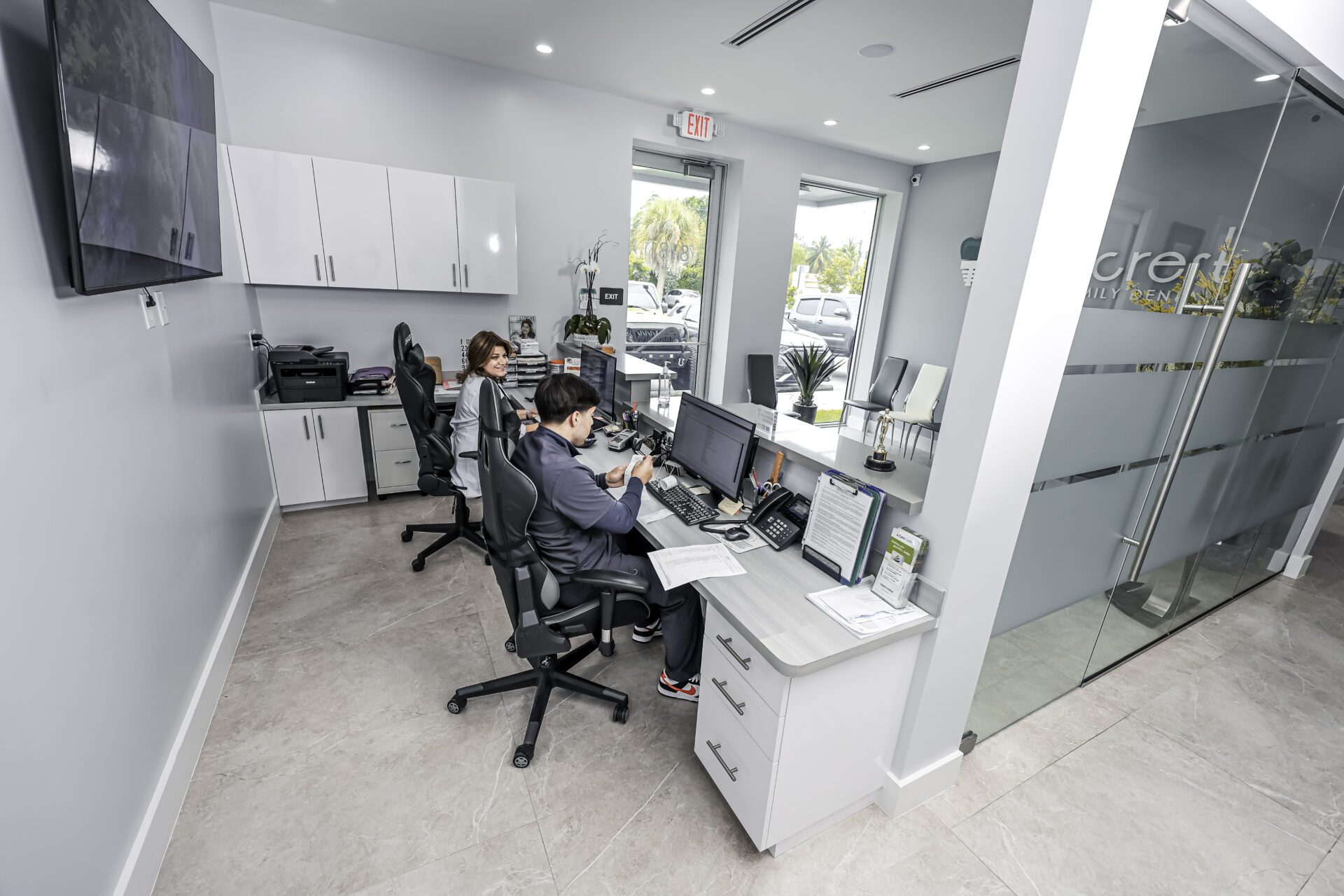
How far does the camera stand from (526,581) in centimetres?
172

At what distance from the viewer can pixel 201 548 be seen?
2.13m

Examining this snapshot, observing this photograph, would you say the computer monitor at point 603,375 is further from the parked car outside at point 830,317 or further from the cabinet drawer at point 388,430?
Answer: the parked car outside at point 830,317

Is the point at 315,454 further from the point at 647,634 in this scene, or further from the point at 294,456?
the point at 647,634

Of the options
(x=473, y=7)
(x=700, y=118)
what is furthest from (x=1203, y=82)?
(x=700, y=118)

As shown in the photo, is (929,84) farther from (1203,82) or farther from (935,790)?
(935,790)

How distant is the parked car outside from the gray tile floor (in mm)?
4286

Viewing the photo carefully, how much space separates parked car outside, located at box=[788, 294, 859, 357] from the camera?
5.99 m

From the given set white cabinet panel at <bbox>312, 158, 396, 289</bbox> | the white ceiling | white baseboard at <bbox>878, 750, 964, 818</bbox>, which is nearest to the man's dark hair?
white baseboard at <bbox>878, 750, 964, 818</bbox>

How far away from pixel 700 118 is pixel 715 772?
4665 millimetres

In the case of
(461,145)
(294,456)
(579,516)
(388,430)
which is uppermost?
(461,145)

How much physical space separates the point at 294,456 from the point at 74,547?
240 centimetres

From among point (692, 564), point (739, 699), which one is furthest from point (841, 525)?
point (739, 699)

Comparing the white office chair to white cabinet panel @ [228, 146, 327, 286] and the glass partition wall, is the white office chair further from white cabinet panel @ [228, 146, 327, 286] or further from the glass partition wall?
white cabinet panel @ [228, 146, 327, 286]

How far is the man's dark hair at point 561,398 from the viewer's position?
1.93m
